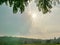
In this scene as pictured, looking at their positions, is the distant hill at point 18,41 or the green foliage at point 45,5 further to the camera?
the distant hill at point 18,41

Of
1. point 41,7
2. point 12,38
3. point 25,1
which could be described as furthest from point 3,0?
point 12,38

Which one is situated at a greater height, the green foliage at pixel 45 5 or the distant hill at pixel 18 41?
the green foliage at pixel 45 5

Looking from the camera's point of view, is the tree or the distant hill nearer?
the tree

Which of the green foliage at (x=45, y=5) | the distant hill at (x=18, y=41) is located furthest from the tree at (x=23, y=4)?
the distant hill at (x=18, y=41)

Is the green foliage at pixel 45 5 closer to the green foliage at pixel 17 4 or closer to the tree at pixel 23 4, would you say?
the tree at pixel 23 4

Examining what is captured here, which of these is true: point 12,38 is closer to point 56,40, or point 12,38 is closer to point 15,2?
point 56,40

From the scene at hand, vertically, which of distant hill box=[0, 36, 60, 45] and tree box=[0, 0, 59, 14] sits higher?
tree box=[0, 0, 59, 14]

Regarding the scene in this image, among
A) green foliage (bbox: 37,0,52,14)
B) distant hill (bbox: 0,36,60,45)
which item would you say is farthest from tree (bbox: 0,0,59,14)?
distant hill (bbox: 0,36,60,45)

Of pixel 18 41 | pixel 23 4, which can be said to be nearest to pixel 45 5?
pixel 23 4

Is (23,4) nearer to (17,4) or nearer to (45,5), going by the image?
(17,4)

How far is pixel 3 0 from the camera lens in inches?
269

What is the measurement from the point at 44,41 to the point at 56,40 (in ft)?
2.56

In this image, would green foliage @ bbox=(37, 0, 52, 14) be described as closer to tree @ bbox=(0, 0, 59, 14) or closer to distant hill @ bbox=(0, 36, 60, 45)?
tree @ bbox=(0, 0, 59, 14)

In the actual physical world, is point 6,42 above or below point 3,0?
below
